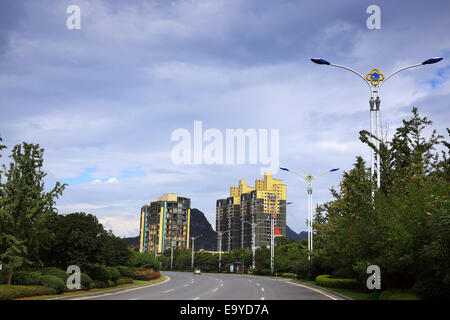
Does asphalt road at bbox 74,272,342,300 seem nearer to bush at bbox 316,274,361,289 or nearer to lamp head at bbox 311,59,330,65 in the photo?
bush at bbox 316,274,361,289

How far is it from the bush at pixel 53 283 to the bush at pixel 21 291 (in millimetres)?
502

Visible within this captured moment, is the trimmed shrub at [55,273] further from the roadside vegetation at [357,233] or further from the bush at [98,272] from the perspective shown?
the bush at [98,272]

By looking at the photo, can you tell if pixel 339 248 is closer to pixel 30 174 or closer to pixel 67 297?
pixel 67 297

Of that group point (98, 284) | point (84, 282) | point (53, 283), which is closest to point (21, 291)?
point (53, 283)

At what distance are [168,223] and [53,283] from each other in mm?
160646

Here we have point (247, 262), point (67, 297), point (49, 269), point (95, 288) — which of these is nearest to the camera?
point (67, 297)

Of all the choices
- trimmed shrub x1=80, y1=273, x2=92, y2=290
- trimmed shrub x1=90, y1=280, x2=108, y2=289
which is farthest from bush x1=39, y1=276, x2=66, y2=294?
trimmed shrub x1=90, y1=280, x2=108, y2=289

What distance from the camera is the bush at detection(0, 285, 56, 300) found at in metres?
21.0

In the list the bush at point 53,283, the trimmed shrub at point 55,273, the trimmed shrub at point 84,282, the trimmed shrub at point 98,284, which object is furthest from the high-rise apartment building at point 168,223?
the bush at point 53,283

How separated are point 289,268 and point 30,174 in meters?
50.7

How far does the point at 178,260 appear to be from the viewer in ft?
415

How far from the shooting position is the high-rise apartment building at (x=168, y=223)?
18300 cm

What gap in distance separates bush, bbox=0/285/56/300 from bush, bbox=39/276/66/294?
502 millimetres

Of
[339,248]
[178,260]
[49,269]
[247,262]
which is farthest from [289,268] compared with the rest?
[178,260]
